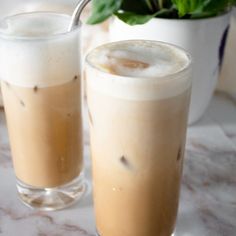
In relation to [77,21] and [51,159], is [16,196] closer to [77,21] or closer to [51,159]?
[51,159]

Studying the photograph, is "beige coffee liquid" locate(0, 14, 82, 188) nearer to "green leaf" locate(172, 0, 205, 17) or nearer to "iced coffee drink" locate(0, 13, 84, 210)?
"iced coffee drink" locate(0, 13, 84, 210)

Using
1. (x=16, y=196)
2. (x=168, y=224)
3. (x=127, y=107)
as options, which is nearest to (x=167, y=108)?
(x=127, y=107)

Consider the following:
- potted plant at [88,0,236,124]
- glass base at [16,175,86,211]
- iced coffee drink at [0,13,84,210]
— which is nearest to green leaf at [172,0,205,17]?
potted plant at [88,0,236,124]

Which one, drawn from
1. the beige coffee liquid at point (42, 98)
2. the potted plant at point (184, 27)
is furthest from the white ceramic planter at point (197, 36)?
the beige coffee liquid at point (42, 98)

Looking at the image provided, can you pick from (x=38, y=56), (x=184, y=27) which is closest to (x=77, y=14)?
(x=38, y=56)

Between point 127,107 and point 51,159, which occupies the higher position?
point 127,107
